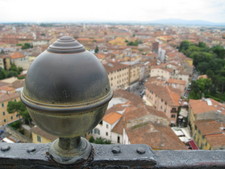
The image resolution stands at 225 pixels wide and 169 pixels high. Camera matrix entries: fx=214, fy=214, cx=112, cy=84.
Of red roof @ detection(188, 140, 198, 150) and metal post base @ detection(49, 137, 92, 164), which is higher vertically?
metal post base @ detection(49, 137, 92, 164)

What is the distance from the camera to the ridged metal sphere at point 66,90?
1962 millimetres

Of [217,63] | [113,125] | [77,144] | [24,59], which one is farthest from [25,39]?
[77,144]

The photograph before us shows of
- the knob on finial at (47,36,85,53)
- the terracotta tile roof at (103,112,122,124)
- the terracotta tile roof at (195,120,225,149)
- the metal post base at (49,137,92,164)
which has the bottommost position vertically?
the terracotta tile roof at (195,120,225,149)

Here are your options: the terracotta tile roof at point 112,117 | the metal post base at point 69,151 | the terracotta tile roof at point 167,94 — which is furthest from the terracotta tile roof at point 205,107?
the metal post base at point 69,151

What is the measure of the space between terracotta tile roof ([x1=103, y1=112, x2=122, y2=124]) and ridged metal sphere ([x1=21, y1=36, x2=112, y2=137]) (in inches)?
820

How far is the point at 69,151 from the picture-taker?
2.44 m

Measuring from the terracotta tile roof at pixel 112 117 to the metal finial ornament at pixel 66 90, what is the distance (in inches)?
820

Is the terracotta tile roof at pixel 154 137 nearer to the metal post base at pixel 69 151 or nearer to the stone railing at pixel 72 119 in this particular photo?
the stone railing at pixel 72 119

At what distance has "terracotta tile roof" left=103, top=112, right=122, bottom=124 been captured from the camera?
75.0 feet

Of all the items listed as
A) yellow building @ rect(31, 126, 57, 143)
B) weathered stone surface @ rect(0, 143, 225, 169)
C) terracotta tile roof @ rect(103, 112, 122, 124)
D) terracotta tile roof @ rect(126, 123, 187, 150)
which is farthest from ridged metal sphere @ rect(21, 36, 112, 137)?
terracotta tile roof @ rect(103, 112, 122, 124)

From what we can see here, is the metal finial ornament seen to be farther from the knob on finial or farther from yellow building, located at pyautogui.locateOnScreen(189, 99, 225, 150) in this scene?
yellow building, located at pyautogui.locateOnScreen(189, 99, 225, 150)

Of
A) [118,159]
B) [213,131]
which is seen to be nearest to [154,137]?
[213,131]

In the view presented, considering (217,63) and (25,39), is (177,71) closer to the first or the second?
(217,63)

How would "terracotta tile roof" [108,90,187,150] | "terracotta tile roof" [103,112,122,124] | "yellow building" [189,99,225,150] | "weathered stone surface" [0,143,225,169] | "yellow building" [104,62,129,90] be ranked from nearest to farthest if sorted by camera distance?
"weathered stone surface" [0,143,225,169]
"terracotta tile roof" [108,90,187,150]
"yellow building" [189,99,225,150]
"terracotta tile roof" [103,112,122,124]
"yellow building" [104,62,129,90]
